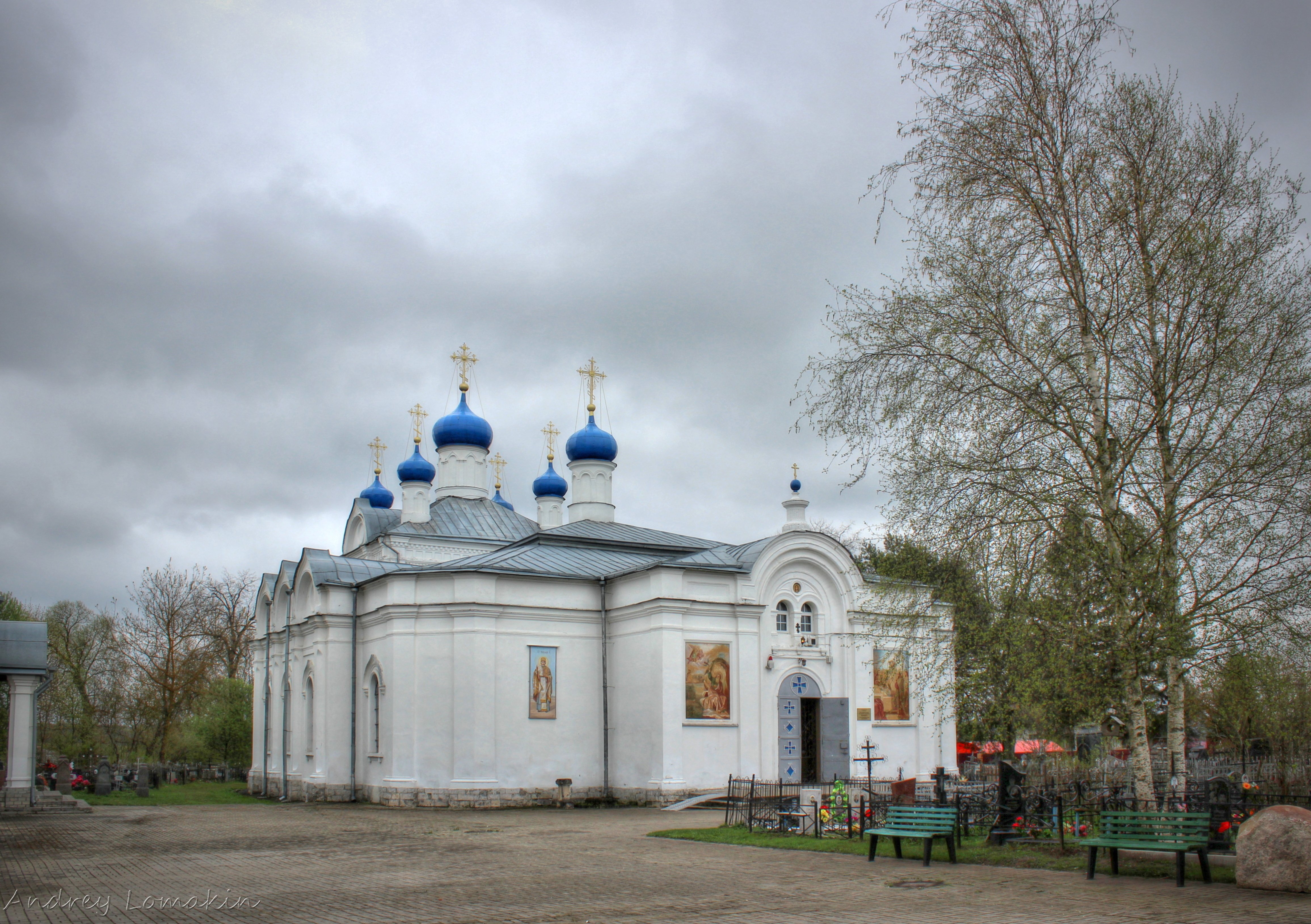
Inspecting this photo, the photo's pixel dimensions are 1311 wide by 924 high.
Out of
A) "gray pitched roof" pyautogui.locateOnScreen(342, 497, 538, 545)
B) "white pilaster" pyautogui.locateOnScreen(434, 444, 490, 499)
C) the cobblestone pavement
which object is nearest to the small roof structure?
the cobblestone pavement

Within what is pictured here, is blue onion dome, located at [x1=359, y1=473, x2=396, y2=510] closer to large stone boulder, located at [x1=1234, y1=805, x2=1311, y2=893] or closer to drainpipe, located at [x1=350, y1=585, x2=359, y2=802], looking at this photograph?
drainpipe, located at [x1=350, y1=585, x2=359, y2=802]

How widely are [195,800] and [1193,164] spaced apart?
89.9 feet

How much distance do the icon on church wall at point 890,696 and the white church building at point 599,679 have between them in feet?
0.15

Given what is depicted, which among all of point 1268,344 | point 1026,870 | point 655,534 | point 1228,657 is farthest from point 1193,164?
point 655,534

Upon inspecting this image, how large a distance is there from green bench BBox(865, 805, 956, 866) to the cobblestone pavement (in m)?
0.24

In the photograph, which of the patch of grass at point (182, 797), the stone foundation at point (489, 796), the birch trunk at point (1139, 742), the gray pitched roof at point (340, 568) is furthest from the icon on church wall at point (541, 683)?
the birch trunk at point (1139, 742)

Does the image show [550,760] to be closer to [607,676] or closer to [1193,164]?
[607,676]

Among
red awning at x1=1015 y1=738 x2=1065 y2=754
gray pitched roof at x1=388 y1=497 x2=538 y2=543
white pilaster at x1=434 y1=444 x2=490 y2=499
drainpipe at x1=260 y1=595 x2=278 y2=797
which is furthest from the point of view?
white pilaster at x1=434 y1=444 x2=490 y2=499

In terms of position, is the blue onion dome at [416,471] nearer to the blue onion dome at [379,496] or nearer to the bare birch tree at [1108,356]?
the blue onion dome at [379,496]

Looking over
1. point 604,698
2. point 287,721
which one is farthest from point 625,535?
point 287,721

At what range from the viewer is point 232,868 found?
39.1 feet

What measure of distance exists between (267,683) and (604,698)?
12615mm

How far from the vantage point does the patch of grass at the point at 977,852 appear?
10.2 meters

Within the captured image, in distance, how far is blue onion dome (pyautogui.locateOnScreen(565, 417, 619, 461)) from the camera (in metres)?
33.1
